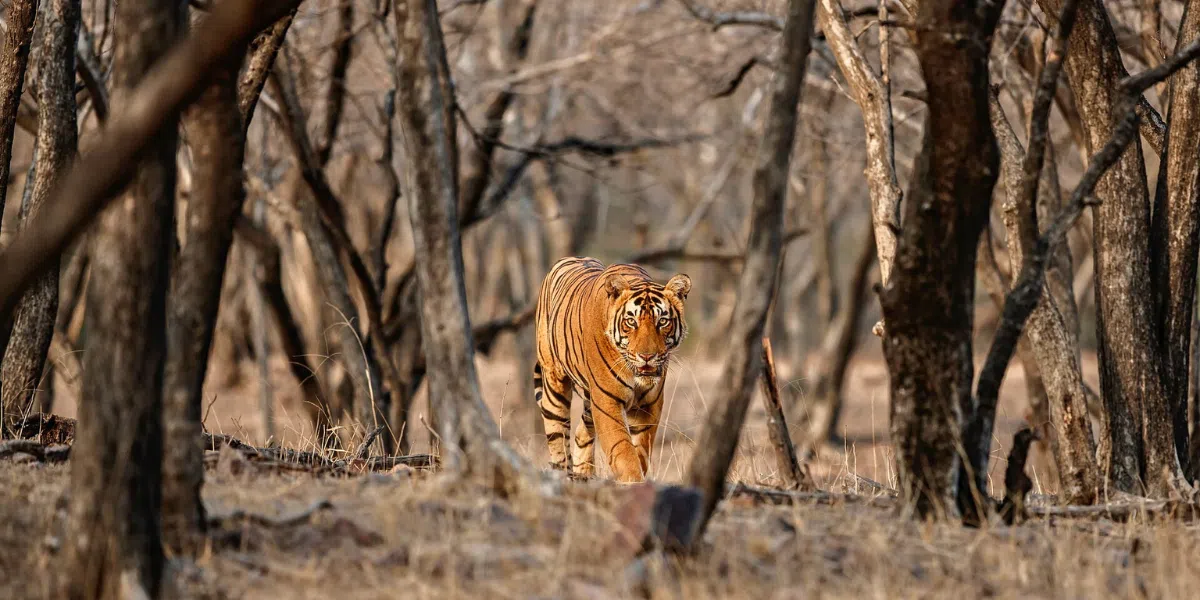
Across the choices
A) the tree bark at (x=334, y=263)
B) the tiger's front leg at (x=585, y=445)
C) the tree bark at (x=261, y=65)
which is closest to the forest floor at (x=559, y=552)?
the tree bark at (x=261, y=65)

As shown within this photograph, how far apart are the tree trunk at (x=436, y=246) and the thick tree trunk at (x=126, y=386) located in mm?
809

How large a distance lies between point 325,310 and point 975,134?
1469cm

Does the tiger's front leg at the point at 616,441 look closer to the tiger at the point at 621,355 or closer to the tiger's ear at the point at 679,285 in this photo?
the tiger at the point at 621,355

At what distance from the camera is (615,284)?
753cm

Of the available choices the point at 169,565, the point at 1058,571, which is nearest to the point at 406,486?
the point at 169,565

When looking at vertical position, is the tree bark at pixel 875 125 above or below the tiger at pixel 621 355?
above

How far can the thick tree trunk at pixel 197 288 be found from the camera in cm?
416

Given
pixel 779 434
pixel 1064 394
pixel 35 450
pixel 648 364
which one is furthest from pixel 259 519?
pixel 1064 394

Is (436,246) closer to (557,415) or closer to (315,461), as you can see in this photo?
(315,461)

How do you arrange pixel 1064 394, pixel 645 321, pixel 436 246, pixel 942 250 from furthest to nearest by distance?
1. pixel 645 321
2. pixel 1064 394
3. pixel 942 250
4. pixel 436 246

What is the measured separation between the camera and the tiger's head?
285 inches

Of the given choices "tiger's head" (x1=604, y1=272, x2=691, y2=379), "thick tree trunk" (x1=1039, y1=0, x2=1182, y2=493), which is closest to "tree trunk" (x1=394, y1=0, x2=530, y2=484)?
"tiger's head" (x1=604, y1=272, x2=691, y2=379)

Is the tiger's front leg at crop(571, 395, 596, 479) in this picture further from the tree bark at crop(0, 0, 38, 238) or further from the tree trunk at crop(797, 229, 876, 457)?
the tree trunk at crop(797, 229, 876, 457)

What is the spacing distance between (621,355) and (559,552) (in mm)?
3352
